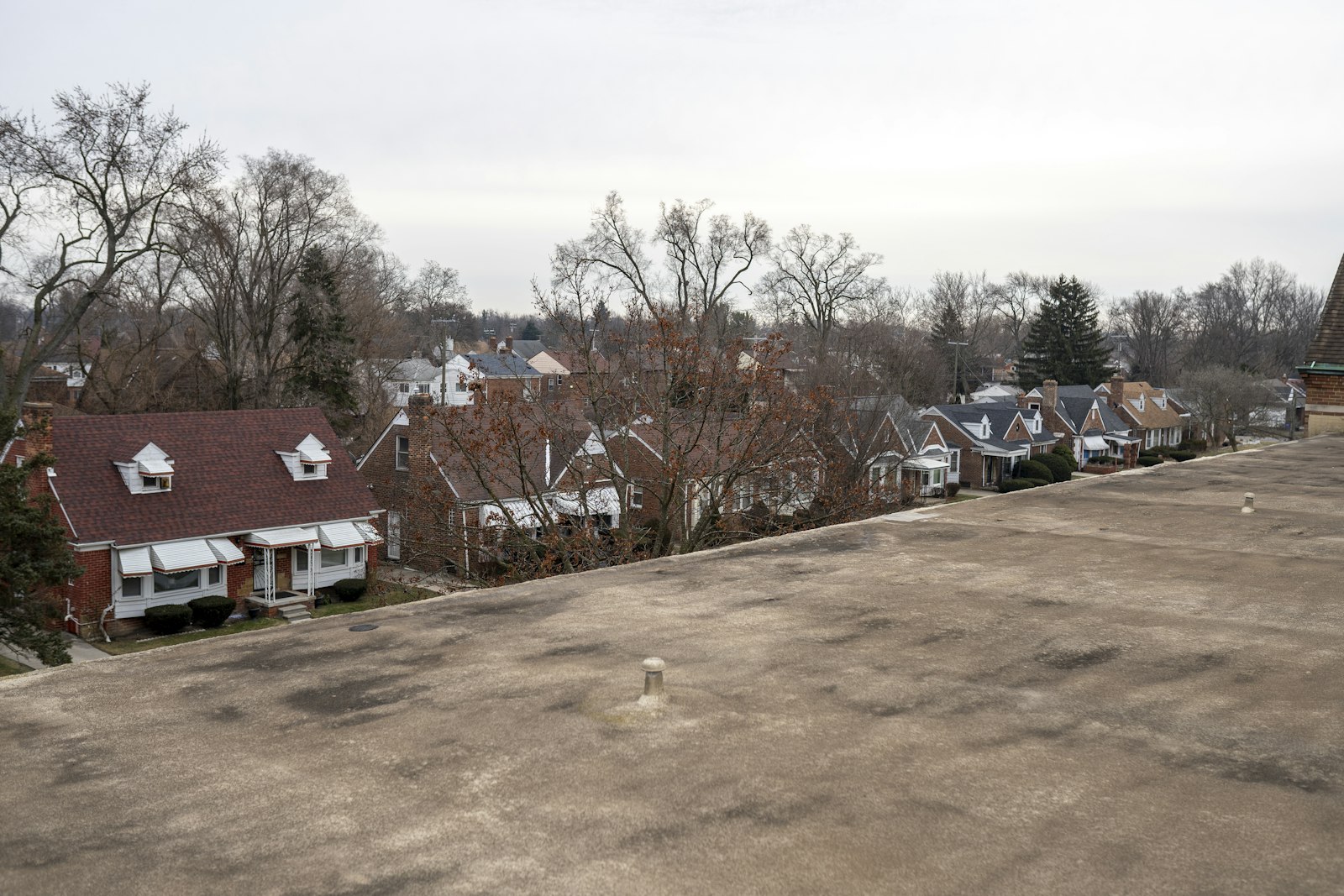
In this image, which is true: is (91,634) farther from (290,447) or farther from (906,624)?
(906,624)

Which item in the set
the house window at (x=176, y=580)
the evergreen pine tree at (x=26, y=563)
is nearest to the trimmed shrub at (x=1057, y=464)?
the house window at (x=176, y=580)

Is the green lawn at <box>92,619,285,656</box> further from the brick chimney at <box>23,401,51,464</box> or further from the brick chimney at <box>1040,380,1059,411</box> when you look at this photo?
the brick chimney at <box>1040,380,1059,411</box>

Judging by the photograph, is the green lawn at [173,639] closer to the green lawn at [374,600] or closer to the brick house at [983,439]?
the green lawn at [374,600]

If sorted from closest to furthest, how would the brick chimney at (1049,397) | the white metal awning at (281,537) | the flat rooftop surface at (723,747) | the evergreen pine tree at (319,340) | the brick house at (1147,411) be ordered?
the flat rooftop surface at (723,747) < the white metal awning at (281,537) < the evergreen pine tree at (319,340) < the brick chimney at (1049,397) < the brick house at (1147,411)

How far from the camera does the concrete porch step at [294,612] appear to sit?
27078 millimetres

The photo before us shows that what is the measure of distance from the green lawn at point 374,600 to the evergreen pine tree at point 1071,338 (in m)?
64.3

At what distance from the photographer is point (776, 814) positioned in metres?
4.33

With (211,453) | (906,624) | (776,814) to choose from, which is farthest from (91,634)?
(776,814)

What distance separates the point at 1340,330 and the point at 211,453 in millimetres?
27662

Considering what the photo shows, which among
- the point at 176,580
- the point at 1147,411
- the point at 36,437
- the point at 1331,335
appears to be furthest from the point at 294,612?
the point at 1147,411

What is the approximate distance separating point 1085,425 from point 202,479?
52542mm

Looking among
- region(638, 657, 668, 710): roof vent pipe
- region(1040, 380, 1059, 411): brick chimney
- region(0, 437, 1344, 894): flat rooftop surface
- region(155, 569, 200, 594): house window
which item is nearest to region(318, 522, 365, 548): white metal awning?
region(155, 569, 200, 594): house window

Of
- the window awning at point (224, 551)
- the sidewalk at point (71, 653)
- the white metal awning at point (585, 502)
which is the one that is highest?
the white metal awning at point (585, 502)

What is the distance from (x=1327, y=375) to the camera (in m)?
23.4
